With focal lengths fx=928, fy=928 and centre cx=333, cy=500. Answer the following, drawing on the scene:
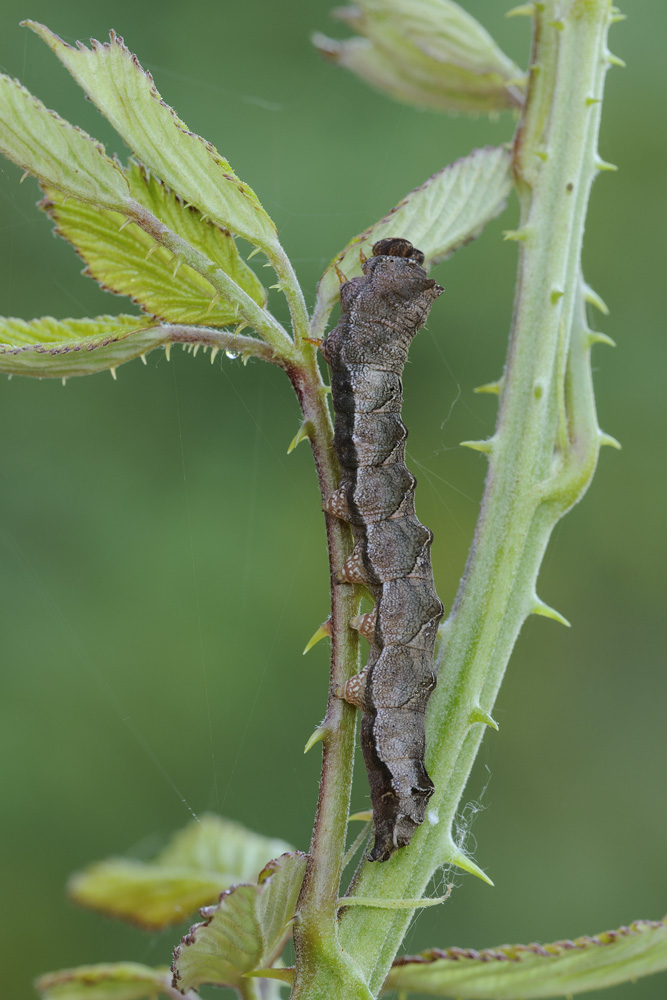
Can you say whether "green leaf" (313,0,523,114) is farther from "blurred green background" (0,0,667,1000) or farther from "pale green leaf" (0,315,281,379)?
"blurred green background" (0,0,667,1000)

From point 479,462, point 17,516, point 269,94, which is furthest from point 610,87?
point 17,516

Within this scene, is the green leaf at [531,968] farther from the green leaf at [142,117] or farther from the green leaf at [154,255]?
the green leaf at [142,117]

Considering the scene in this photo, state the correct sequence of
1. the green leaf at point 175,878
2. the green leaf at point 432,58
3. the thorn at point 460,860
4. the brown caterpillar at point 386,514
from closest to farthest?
the thorn at point 460,860 < the brown caterpillar at point 386,514 < the green leaf at point 175,878 < the green leaf at point 432,58

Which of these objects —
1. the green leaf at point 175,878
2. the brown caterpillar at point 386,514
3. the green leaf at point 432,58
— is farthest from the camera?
the green leaf at point 432,58

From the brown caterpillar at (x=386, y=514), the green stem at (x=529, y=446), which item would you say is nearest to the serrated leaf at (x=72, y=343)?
the brown caterpillar at (x=386, y=514)

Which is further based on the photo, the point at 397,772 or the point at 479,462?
the point at 479,462

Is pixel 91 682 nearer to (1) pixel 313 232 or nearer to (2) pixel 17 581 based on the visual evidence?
(2) pixel 17 581

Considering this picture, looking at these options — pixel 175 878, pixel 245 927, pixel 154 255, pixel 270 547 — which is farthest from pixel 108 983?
pixel 270 547
